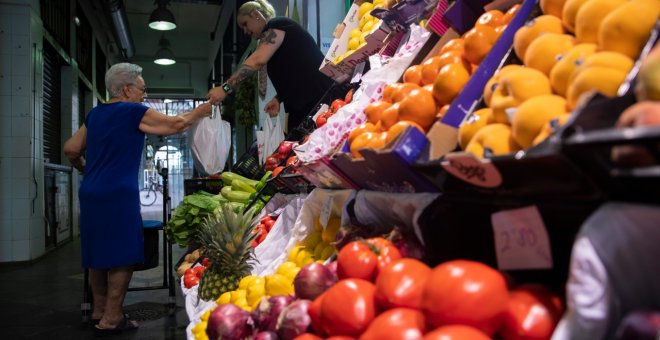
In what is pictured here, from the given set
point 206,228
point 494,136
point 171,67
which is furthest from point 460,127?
point 171,67

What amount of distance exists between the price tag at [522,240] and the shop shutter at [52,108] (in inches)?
340

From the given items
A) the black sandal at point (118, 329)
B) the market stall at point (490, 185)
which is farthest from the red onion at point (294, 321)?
the black sandal at point (118, 329)

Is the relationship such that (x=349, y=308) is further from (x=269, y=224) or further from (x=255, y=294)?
(x=269, y=224)

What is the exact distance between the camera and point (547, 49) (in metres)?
1.05

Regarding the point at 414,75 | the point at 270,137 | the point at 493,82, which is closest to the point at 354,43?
the point at 270,137

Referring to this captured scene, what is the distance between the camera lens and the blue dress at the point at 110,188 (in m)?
3.54

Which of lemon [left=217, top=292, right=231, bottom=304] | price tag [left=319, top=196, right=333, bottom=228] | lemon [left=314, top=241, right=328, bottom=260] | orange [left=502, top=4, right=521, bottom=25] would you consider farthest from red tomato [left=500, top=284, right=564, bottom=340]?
lemon [left=217, top=292, right=231, bottom=304]

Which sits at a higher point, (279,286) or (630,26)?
(630,26)

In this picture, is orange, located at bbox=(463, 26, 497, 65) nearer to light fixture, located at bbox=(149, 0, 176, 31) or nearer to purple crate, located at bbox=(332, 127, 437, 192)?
purple crate, located at bbox=(332, 127, 437, 192)

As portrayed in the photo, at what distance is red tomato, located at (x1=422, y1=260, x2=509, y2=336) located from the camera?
815 millimetres

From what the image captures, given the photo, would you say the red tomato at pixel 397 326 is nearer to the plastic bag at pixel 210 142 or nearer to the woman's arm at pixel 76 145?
the plastic bag at pixel 210 142

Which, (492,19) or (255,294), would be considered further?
(255,294)

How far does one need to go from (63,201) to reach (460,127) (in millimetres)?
9267

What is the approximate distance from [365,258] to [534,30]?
65cm
